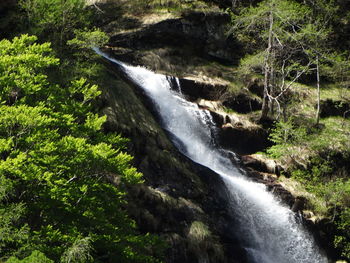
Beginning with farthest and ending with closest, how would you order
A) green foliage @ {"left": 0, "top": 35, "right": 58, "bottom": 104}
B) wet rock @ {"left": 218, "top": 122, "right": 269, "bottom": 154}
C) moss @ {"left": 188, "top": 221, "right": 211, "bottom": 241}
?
1. wet rock @ {"left": 218, "top": 122, "right": 269, "bottom": 154}
2. moss @ {"left": 188, "top": 221, "right": 211, "bottom": 241}
3. green foliage @ {"left": 0, "top": 35, "right": 58, "bottom": 104}

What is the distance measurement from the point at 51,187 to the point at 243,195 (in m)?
11.1

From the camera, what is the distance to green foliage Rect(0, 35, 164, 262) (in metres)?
7.50

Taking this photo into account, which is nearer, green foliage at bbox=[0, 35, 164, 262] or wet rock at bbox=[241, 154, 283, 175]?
green foliage at bbox=[0, 35, 164, 262]

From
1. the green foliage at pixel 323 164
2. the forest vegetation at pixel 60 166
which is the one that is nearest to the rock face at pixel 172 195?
the forest vegetation at pixel 60 166

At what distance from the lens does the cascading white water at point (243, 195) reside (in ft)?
51.3

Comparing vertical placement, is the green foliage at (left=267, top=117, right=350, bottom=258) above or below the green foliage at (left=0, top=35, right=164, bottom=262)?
below

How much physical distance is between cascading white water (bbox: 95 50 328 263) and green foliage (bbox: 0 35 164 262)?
7.66 metres

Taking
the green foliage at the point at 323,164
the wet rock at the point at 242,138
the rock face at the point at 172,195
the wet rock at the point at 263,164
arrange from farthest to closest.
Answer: the wet rock at the point at 242,138
the wet rock at the point at 263,164
the green foliage at the point at 323,164
the rock face at the point at 172,195

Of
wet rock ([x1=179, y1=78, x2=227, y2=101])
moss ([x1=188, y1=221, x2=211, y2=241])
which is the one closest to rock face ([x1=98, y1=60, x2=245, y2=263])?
moss ([x1=188, y1=221, x2=211, y2=241])

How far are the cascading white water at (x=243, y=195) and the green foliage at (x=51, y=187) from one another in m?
7.66

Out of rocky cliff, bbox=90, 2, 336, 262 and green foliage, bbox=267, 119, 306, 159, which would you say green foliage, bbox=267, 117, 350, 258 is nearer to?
green foliage, bbox=267, 119, 306, 159

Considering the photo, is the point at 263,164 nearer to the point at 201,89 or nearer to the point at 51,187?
the point at 201,89

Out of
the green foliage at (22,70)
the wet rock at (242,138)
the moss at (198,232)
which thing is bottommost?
the wet rock at (242,138)

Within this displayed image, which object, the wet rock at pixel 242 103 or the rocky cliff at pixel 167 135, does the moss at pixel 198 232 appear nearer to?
the rocky cliff at pixel 167 135
